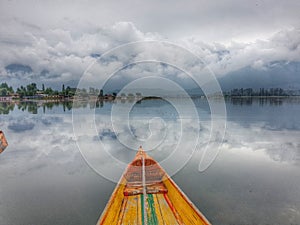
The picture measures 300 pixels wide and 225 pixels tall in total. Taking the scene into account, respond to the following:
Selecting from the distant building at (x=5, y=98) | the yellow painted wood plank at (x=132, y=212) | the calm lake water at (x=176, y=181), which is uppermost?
the distant building at (x=5, y=98)

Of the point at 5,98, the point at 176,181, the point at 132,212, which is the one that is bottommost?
the point at 176,181

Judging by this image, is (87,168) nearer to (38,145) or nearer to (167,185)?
(167,185)

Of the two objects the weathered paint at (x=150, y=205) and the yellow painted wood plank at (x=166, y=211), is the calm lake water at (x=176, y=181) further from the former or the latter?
the yellow painted wood plank at (x=166, y=211)

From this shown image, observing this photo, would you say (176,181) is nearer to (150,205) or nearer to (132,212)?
(150,205)

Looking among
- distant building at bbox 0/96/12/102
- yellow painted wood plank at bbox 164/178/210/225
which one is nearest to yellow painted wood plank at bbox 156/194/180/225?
yellow painted wood plank at bbox 164/178/210/225

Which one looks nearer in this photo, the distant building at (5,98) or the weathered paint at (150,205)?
the weathered paint at (150,205)

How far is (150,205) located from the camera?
7.51 metres

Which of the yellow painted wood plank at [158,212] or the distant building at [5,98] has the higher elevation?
the distant building at [5,98]

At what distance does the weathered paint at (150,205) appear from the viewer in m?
6.68

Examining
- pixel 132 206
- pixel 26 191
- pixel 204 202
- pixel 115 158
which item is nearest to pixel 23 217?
pixel 26 191

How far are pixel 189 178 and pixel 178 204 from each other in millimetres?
4083

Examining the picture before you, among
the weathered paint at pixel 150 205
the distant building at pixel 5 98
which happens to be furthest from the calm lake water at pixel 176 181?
the distant building at pixel 5 98

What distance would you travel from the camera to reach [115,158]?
53.0 ft

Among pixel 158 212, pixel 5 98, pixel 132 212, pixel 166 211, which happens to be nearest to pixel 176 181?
pixel 166 211
